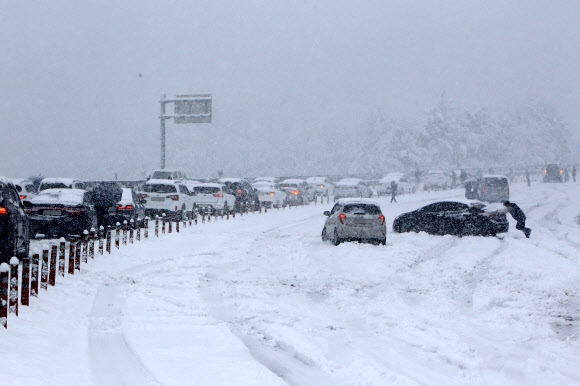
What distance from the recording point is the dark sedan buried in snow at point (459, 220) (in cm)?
2450

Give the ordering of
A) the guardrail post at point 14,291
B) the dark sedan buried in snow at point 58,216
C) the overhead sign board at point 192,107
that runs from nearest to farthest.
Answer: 1. the guardrail post at point 14,291
2. the dark sedan buried in snow at point 58,216
3. the overhead sign board at point 192,107

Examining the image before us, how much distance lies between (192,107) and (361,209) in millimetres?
30722

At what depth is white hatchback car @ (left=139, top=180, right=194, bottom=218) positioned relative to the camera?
1211 inches

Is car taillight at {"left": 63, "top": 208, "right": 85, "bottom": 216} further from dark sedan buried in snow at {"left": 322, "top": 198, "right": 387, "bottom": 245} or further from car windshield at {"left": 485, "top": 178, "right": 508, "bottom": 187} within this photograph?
A: car windshield at {"left": 485, "top": 178, "right": 508, "bottom": 187}

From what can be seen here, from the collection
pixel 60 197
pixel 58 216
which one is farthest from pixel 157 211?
pixel 58 216

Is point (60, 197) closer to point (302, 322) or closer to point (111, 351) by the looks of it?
point (302, 322)

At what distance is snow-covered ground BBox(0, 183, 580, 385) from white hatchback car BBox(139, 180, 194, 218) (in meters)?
12.2

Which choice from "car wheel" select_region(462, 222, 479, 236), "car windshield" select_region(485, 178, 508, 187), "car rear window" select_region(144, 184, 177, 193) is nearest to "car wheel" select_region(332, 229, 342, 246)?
"car wheel" select_region(462, 222, 479, 236)

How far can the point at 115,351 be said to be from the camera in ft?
25.6

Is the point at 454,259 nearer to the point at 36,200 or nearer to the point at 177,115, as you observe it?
the point at 36,200

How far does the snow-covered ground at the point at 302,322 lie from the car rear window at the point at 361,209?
2.71 metres

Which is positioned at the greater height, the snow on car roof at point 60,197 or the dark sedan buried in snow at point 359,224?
the snow on car roof at point 60,197

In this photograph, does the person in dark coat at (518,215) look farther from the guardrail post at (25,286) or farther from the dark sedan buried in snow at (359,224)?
the guardrail post at (25,286)

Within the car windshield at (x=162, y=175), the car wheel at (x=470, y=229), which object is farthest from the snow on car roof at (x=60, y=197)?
the car windshield at (x=162, y=175)
